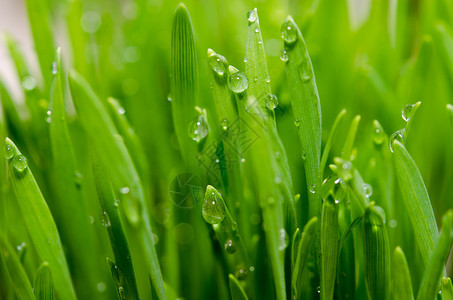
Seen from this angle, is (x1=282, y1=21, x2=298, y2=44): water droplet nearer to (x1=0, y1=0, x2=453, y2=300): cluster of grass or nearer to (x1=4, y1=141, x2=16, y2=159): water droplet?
(x1=0, y1=0, x2=453, y2=300): cluster of grass

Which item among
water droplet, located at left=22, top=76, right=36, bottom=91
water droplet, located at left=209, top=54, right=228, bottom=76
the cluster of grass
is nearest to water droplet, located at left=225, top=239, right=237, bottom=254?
the cluster of grass

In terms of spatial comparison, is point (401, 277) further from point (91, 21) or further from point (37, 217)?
point (91, 21)

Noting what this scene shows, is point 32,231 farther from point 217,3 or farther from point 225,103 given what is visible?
point 217,3

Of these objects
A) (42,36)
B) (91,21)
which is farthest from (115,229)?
(91,21)

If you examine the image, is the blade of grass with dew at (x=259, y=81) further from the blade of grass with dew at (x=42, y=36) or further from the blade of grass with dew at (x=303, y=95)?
the blade of grass with dew at (x=42, y=36)

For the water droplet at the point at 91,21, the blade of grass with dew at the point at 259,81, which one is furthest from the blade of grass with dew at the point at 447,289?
the water droplet at the point at 91,21

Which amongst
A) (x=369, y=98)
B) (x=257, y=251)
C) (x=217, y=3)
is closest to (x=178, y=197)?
(x=257, y=251)
